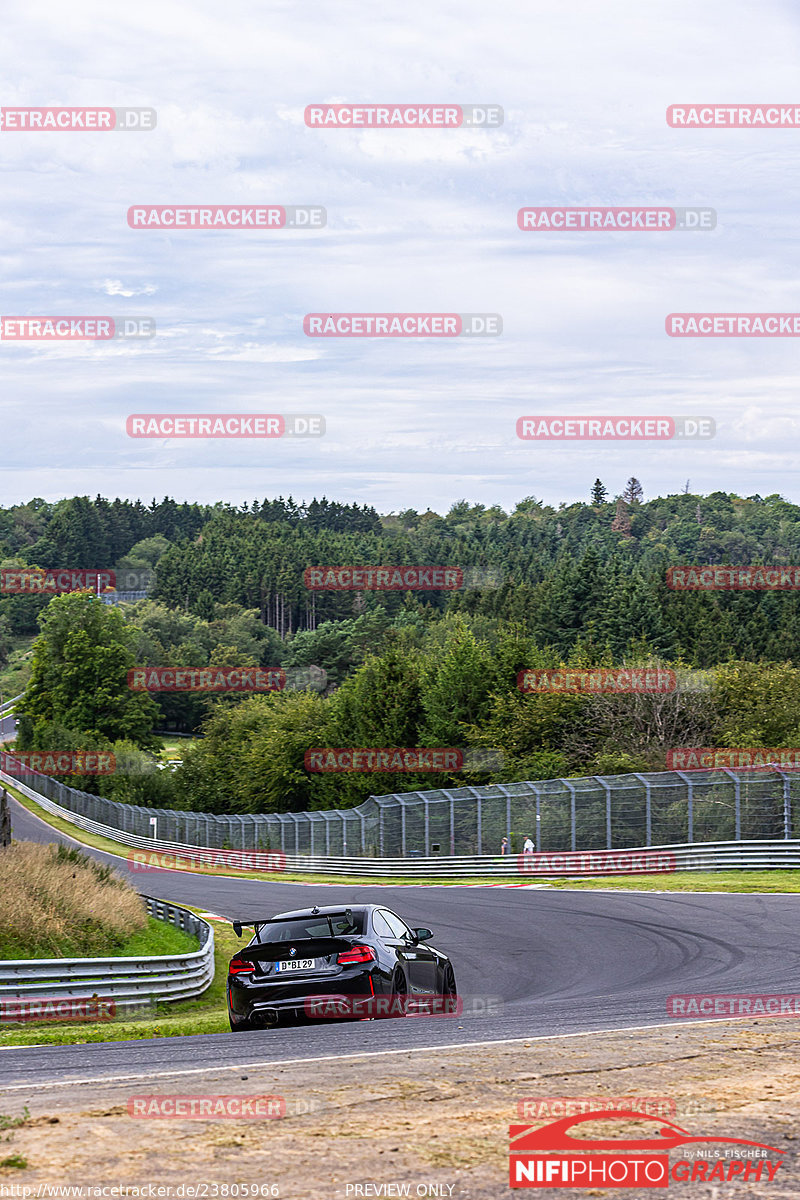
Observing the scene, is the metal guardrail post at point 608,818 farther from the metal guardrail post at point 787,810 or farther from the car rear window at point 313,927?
the car rear window at point 313,927

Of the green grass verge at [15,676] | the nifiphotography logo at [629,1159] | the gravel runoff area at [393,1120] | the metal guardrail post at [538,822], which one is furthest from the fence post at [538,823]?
the green grass verge at [15,676]

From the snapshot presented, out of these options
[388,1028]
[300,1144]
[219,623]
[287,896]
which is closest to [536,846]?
[287,896]

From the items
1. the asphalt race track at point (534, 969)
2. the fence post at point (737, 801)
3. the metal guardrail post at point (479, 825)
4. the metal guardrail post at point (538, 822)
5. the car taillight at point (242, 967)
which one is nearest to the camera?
the asphalt race track at point (534, 969)

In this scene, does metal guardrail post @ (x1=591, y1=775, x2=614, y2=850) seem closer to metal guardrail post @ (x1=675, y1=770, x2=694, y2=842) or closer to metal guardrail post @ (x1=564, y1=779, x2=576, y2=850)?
metal guardrail post @ (x1=564, y1=779, x2=576, y2=850)

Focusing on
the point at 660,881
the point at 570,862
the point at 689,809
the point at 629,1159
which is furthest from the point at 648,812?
the point at 629,1159

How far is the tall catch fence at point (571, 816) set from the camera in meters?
29.7

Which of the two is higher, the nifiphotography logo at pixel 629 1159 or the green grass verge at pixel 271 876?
the nifiphotography logo at pixel 629 1159

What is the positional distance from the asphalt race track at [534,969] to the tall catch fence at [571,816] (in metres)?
3.91

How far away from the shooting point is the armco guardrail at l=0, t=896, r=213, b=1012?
543 inches

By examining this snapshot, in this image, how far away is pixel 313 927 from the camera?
11.8 meters

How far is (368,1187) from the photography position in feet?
17.1

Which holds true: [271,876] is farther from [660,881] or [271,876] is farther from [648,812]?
[660,881]

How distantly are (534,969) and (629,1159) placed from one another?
11.7 m

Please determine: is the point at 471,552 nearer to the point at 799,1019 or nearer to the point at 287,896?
the point at 287,896
